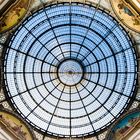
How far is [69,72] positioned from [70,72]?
0.06 metres

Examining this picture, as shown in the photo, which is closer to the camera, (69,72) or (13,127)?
(13,127)

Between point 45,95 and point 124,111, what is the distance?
15.0 feet

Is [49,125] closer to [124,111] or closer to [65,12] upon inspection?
[124,111]

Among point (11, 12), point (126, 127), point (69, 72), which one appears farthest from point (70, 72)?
point (11, 12)

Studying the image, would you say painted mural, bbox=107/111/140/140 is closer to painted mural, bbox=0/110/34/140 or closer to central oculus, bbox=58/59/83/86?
central oculus, bbox=58/59/83/86

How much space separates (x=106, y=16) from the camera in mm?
17250

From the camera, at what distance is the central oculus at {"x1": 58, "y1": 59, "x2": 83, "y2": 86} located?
18.8 metres

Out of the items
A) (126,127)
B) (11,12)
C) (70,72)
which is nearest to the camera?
(11,12)

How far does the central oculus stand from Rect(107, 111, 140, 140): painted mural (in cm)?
331

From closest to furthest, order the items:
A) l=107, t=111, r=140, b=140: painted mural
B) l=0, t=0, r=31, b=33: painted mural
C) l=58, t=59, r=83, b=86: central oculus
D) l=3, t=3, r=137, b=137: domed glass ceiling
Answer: l=0, t=0, r=31, b=33: painted mural < l=107, t=111, r=140, b=140: painted mural < l=3, t=3, r=137, b=137: domed glass ceiling < l=58, t=59, r=83, b=86: central oculus

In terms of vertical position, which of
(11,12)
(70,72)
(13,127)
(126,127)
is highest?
(11,12)

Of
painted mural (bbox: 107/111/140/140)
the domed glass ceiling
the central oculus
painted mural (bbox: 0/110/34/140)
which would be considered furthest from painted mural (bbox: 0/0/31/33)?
painted mural (bbox: 107/111/140/140)

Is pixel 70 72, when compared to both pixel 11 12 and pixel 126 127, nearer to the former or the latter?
pixel 126 127

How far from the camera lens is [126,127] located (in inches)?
706
